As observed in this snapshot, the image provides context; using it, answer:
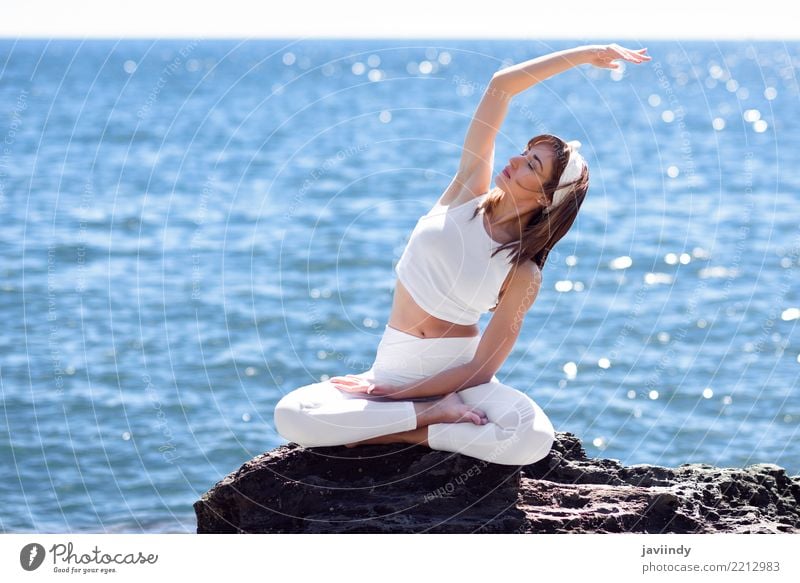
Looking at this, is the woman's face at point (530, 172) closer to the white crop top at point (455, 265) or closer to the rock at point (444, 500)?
the white crop top at point (455, 265)

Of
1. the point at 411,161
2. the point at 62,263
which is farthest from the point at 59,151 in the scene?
the point at 62,263

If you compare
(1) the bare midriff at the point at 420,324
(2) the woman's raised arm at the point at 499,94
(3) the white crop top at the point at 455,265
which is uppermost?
(2) the woman's raised arm at the point at 499,94

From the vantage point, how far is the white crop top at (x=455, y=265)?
4.96m

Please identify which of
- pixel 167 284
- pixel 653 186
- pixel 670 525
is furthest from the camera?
pixel 653 186

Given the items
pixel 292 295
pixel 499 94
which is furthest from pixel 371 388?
pixel 292 295

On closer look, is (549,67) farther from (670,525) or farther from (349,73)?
(349,73)

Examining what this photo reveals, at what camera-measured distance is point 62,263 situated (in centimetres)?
1501

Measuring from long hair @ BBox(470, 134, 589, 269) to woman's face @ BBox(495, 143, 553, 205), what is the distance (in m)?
0.03

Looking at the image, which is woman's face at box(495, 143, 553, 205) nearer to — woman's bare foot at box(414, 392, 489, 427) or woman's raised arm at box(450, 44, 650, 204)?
woman's raised arm at box(450, 44, 650, 204)

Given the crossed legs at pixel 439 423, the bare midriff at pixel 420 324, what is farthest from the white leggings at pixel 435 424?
the bare midriff at pixel 420 324

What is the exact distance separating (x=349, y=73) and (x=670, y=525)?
44057 mm

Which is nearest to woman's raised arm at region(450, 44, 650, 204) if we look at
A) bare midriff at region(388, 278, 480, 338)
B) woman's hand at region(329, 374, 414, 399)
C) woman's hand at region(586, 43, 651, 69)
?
woman's hand at region(586, 43, 651, 69)

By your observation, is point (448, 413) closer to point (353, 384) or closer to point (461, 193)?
point (353, 384)

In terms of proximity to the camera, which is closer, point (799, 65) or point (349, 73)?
point (349, 73)
